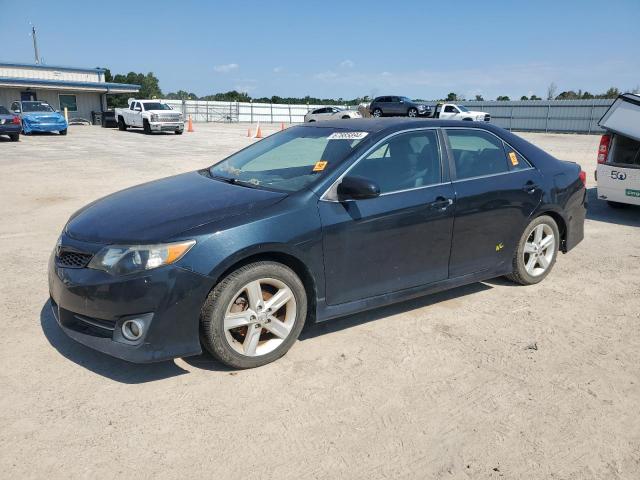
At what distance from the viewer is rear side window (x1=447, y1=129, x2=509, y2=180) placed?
4.26 m

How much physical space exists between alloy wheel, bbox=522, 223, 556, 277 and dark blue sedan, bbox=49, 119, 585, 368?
0.03m

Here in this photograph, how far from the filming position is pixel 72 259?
3264mm

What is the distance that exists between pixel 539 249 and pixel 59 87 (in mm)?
37457

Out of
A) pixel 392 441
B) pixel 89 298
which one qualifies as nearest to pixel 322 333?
pixel 392 441

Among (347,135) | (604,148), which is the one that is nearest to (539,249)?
(347,135)

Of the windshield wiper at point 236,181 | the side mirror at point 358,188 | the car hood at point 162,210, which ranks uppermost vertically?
the side mirror at point 358,188

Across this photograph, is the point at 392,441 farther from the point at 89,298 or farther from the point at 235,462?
the point at 89,298

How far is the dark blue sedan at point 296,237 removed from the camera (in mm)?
3012

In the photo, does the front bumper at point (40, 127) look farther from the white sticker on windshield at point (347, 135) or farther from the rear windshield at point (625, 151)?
the white sticker on windshield at point (347, 135)

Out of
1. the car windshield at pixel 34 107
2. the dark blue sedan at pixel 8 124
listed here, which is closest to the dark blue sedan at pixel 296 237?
the dark blue sedan at pixel 8 124

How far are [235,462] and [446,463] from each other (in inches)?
41.0

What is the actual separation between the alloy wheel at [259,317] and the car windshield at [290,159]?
0.75m

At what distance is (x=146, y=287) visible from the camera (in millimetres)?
2926

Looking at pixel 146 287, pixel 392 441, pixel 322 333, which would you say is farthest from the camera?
pixel 322 333
